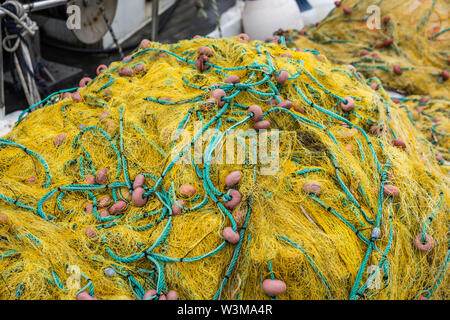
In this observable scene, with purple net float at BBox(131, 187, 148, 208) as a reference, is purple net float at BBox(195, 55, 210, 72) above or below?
above

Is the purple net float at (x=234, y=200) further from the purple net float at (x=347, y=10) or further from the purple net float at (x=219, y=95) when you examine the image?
the purple net float at (x=347, y=10)

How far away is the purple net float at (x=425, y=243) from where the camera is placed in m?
2.36

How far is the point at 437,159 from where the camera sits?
11.3ft

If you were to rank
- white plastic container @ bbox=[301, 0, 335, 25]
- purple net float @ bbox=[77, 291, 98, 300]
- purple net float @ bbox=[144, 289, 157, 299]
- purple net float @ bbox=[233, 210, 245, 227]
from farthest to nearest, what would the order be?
white plastic container @ bbox=[301, 0, 335, 25] < purple net float @ bbox=[233, 210, 245, 227] < purple net float @ bbox=[144, 289, 157, 299] < purple net float @ bbox=[77, 291, 98, 300]

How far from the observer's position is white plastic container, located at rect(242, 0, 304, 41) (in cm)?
636

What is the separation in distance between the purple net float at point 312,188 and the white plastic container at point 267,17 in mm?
4675

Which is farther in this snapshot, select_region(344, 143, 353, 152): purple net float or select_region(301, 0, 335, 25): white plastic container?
select_region(301, 0, 335, 25): white plastic container

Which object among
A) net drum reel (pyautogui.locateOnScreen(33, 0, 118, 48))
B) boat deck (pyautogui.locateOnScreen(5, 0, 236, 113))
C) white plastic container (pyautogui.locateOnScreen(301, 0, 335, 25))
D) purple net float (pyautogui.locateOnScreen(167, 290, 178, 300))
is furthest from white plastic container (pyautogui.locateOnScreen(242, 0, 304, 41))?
purple net float (pyautogui.locateOnScreen(167, 290, 178, 300))

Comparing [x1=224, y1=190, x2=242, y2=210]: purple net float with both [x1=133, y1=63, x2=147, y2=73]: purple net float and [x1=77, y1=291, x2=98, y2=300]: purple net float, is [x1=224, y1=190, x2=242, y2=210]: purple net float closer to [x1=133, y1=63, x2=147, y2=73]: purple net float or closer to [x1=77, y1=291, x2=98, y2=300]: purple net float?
[x1=77, y1=291, x2=98, y2=300]: purple net float

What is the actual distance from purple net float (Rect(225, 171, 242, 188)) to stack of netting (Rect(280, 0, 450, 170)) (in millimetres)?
3170

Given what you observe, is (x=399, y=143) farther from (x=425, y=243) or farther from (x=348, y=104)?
(x=425, y=243)

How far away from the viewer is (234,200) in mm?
2264

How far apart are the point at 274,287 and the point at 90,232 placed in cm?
114
